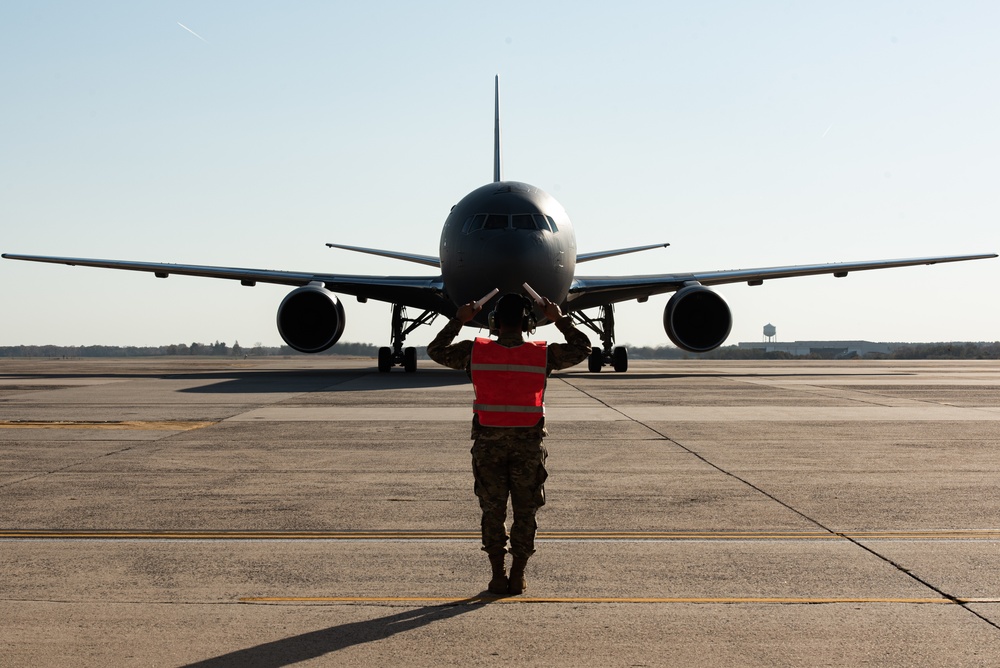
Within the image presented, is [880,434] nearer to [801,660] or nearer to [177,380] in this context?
[801,660]

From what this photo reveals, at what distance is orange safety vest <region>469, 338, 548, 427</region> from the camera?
530 cm

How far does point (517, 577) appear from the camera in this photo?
4969 millimetres

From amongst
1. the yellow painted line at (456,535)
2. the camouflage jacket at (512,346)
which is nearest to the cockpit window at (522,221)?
the yellow painted line at (456,535)

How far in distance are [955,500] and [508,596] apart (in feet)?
13.5

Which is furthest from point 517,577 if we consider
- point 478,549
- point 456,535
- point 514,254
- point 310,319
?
point 310,319

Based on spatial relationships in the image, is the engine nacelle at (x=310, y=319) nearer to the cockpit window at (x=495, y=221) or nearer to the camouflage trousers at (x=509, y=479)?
the cockpit window at (x=495, y=221)

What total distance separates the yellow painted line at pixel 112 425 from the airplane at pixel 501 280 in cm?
656

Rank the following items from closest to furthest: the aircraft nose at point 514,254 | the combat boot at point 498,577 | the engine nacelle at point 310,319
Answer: the combat boot at point 498,577 → the aircraft nose at point 514,254 → the engine nacelle at point 310,319

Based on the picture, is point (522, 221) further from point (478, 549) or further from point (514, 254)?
point (478, 549)

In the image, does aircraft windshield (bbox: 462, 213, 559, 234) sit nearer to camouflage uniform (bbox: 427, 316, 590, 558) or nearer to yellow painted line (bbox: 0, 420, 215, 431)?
yellow painted line (bbox: 0, 420, 215, 431)

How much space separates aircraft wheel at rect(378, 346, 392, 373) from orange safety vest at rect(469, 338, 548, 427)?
73.8ft

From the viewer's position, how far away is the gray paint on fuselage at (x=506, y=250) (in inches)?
784

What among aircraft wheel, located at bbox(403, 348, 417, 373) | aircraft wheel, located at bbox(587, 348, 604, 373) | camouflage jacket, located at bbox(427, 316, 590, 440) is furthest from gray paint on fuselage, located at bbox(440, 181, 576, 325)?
camouflage jacket, located at bbox(427, 316, 590, 440)

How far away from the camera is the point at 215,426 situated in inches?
496
